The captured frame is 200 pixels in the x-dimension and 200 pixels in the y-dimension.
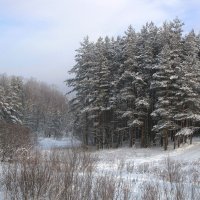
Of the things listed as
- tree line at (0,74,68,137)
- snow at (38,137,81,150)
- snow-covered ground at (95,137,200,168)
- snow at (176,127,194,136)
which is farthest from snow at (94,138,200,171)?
tree line at (0,74,68,137)

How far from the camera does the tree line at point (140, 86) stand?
4200 cm

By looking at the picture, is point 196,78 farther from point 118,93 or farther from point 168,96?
point 118,93

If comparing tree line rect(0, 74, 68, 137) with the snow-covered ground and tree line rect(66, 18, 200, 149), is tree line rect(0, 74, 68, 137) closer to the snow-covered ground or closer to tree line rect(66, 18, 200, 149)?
tree line rect(66, 18, 200, 149)

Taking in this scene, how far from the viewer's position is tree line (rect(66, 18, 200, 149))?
42.0 m

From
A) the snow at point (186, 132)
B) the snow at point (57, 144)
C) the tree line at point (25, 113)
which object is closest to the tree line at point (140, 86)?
the snow at point (186, 132)

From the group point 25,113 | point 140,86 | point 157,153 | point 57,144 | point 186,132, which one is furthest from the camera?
point 25,113

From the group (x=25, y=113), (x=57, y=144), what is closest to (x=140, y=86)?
(x=57, y=144)

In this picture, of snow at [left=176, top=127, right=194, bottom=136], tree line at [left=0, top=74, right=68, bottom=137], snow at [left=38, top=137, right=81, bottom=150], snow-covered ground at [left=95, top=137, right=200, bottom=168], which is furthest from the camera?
tree line at [left=0, top=74, right=68, bottom=137]

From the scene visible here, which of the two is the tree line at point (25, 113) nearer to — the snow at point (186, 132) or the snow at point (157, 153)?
the snow at point (157, 153)

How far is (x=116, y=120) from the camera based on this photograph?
172ft

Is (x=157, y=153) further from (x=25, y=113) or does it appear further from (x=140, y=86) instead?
(x=25, y=113)

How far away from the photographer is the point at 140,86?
4691 cm

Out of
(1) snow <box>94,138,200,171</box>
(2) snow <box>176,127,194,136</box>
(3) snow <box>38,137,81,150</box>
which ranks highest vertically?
(2) snow <box>176,127,194,136</box>

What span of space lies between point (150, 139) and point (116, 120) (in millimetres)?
4985
